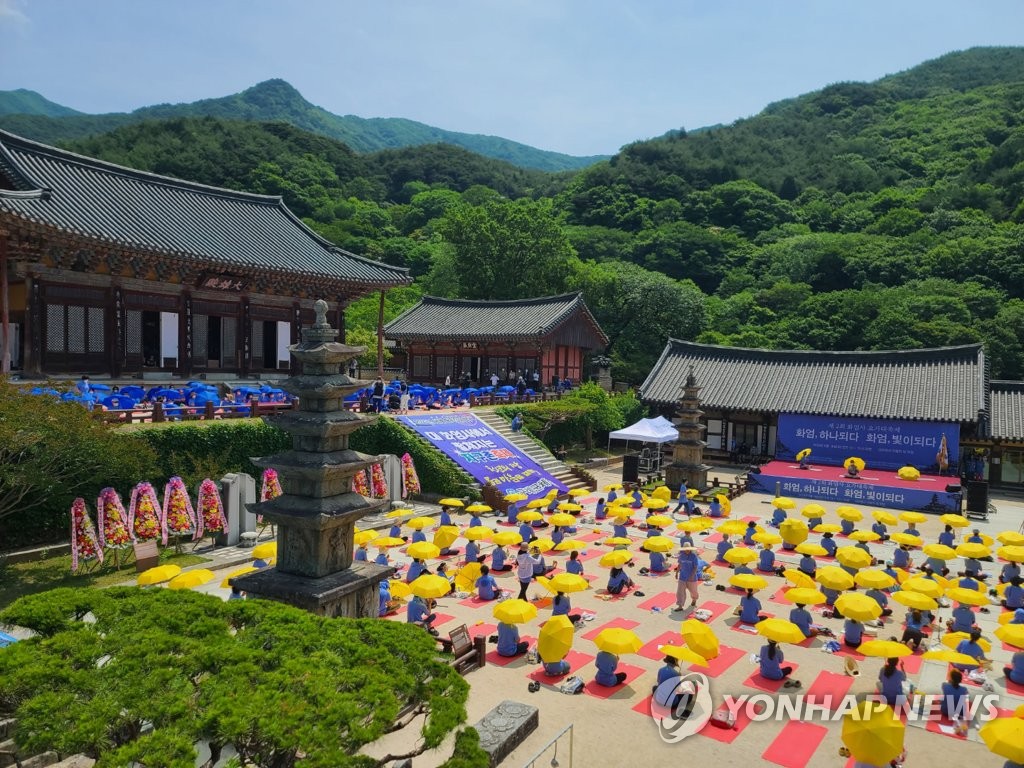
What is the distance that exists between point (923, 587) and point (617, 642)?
709 centimetres

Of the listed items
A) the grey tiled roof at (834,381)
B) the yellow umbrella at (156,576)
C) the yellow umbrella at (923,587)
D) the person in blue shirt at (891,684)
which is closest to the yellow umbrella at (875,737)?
the person in blue shirt at (891,684)

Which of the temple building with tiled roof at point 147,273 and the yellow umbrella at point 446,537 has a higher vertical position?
the temple building with tiled roof at point 147,273

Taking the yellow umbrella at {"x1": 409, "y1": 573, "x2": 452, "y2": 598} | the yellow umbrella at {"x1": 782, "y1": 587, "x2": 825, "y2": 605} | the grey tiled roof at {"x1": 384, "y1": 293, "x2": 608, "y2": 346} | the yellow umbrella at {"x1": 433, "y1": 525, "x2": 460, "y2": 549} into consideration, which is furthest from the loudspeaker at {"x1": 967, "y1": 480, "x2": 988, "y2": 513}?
the yellow umbrella at {"x1": 409, "y1": 573, "x2": 452, "y2": 598}

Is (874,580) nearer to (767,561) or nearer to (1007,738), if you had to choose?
(767,561)

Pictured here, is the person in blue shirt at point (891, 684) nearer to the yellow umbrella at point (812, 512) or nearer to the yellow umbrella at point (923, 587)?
the yellow umbrella at point (923, 587)

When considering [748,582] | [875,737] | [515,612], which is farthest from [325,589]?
[748,582]

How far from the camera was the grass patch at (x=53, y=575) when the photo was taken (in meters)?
15.5

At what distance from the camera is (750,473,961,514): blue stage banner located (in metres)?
27.2

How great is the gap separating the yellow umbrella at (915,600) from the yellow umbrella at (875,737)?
202 inches

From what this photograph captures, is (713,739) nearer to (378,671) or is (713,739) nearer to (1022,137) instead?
(378,671)

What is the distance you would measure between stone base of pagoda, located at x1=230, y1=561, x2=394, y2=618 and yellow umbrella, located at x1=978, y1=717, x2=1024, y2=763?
9387 mm

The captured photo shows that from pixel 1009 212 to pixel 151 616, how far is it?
84681 mm

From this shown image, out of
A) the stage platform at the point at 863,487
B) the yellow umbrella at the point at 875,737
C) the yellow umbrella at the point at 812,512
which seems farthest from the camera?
the stage platform at the point at 863,487

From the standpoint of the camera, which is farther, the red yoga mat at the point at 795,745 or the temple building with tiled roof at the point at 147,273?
the temple building with tiled roof at the point at 147,273
